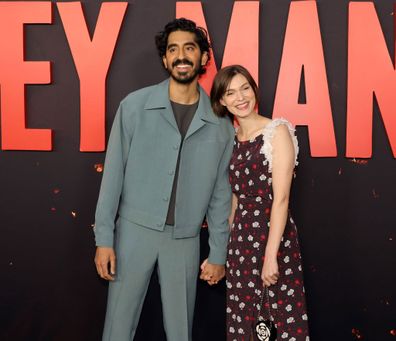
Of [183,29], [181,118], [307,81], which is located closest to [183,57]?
[183,29]

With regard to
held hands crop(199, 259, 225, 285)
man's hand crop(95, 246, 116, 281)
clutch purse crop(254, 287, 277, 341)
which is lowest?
clutch purse crop(254, 287, 277, 341)

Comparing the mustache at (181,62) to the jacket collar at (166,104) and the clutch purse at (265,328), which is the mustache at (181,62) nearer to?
the jacket collar at (166,104)

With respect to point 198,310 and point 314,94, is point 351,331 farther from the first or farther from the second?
point 314,94

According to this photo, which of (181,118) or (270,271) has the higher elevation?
(181,118)

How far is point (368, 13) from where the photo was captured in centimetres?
248

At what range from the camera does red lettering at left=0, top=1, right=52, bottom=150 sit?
8.41 feet

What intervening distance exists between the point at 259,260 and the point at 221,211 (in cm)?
32

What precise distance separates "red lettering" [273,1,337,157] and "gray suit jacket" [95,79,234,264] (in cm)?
50

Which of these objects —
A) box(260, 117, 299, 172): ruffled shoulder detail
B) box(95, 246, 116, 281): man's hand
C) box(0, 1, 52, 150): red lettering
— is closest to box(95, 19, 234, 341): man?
box(95, 246, 116, 281): man's hand

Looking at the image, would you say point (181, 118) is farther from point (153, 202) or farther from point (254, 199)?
point (254, 199)

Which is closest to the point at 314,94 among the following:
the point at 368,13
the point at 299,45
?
the point at 299,45

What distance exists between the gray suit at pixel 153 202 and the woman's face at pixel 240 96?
13cm

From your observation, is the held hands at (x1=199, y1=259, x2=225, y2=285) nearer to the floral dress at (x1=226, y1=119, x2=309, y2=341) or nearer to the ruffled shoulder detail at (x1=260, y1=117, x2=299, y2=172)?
the floral dress at (x1=226, y1=119, x2=309, y2=341)

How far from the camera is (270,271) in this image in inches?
76.7
